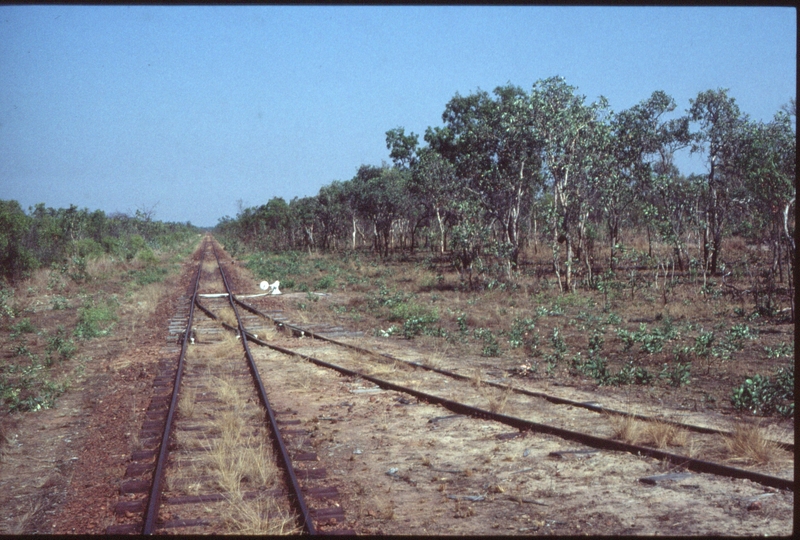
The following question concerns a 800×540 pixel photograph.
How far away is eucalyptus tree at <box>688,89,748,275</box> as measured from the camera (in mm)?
26453

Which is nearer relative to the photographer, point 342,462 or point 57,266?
point 342,462

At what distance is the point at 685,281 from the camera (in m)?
25.2

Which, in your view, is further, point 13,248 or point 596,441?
point 13,248

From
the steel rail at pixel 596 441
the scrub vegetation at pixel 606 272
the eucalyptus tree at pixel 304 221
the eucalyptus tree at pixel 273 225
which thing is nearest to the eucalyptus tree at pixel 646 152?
the scrub vegetation at pixel 606 272

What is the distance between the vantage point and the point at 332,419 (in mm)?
9273

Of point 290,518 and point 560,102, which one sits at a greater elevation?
point 560,102

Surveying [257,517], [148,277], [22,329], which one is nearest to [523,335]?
[257,517]

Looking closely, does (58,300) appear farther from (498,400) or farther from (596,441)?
(596,441)

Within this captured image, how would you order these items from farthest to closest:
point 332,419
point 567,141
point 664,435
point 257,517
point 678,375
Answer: point 567,141 < point 678,375 < point 332,419 < point 664,435 < point 257,517

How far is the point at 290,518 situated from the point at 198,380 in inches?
268

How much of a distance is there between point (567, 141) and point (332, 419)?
1731 cm

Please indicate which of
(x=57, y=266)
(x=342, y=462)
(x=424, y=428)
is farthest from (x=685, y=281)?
(x=57, y=266)

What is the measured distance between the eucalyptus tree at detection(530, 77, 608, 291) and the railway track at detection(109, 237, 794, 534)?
11.4 metres

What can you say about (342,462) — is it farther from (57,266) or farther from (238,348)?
(57,266)
